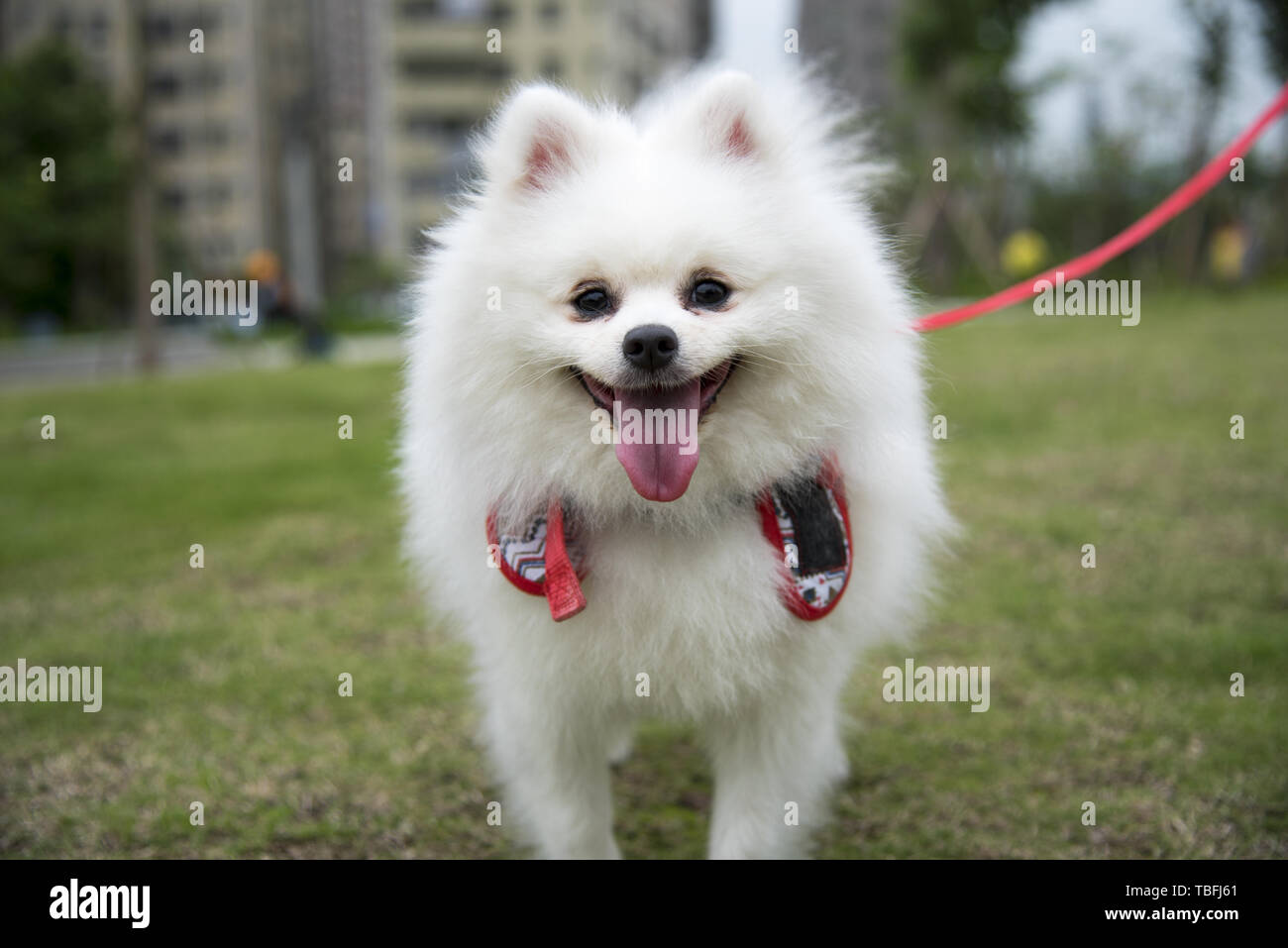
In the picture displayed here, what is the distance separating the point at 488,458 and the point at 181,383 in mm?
10209

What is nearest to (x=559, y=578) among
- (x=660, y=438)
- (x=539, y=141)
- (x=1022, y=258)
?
(x=660, y=438)

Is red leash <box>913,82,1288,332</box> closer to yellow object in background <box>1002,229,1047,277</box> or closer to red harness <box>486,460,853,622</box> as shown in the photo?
red harness <box>486,460,853,622</box>

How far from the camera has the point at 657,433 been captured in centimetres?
212

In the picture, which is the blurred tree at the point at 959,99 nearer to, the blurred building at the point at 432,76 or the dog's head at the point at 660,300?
the dog's head at the point at 660,300

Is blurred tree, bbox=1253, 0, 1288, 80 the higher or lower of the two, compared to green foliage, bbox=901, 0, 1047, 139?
lower

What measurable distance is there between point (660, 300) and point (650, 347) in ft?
0.52

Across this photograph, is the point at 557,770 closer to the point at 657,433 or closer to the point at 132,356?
the point at 657,433

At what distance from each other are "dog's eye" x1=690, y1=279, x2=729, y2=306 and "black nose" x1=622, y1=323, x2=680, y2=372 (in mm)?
182

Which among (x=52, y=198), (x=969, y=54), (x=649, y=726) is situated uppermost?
(x=52, y=198)

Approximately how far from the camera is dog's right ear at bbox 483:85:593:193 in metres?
2.25

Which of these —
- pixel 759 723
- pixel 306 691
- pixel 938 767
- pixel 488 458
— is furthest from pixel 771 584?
pixel 306 691

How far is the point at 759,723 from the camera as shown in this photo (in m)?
2.50

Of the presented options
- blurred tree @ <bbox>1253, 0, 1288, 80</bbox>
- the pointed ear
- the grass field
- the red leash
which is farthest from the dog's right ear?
blurred tree @ <bbox>1253, 0, 1288, 80</bbox>

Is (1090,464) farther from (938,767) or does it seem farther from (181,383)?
(181,383)
